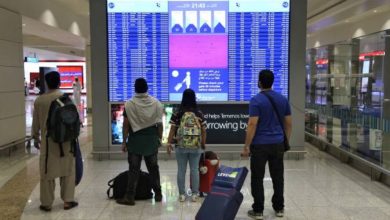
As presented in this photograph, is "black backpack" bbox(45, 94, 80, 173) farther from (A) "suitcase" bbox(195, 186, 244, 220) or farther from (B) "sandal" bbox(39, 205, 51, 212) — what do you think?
(A) "suitcase" bbox(195, 186, 244, 220)

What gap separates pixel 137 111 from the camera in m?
4.90

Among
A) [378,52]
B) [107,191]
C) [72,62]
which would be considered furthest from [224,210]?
[72,62]

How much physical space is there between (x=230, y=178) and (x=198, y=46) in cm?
390

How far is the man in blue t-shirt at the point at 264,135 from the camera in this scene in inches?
171

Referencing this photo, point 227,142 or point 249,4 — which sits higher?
point 249,4

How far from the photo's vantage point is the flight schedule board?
297 inches

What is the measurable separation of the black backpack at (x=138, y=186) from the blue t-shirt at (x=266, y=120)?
155 centimetres

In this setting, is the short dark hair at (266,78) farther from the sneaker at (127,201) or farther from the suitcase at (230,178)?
the sneaker at (127,201)

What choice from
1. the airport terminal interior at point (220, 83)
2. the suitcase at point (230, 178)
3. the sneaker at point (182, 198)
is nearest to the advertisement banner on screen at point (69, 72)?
the airport terminal interior at point (220, 83)

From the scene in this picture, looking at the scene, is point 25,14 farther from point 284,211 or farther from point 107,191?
point 284,211

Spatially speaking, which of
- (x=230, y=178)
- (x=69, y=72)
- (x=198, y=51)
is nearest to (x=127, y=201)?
(x=230, y=178)

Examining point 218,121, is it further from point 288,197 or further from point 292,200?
point 292,200

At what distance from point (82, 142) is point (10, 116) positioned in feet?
6.64

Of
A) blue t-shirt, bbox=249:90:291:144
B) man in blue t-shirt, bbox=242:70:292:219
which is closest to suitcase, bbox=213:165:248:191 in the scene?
man in blue t-shirt, bbox=242:70:292:219
